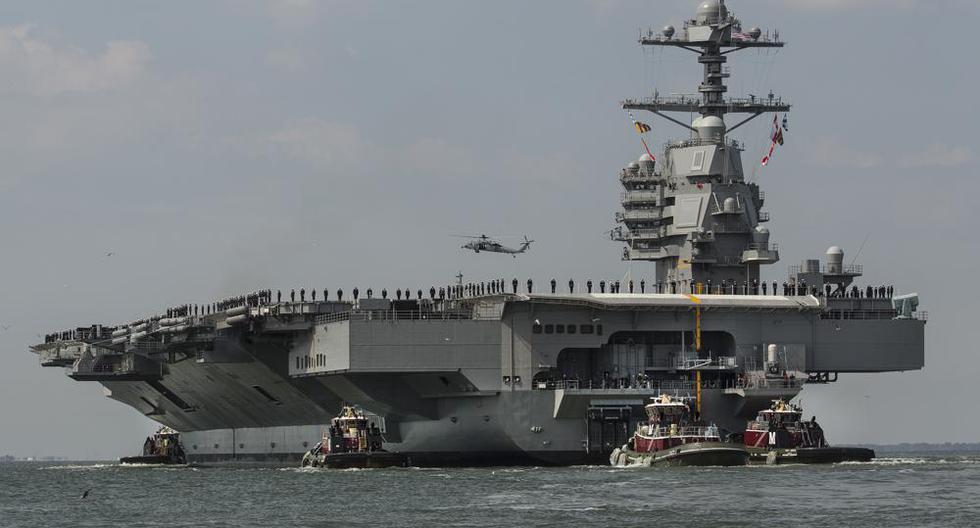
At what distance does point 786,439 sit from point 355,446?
13091 mm

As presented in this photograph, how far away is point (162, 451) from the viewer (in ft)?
258

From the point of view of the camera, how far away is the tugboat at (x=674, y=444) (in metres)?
54.5

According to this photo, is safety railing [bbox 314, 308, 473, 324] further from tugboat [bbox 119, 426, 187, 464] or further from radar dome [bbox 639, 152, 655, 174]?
Answer: tugboat [bbox 119, 426, 187, 464]

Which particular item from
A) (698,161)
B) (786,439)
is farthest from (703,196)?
(786,439)

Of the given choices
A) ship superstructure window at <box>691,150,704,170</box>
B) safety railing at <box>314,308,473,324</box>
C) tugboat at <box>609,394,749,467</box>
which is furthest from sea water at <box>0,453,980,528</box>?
ship superstructure window at <box>691,150,704,170</box>

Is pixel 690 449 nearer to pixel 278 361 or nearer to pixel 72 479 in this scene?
pixel 278 361

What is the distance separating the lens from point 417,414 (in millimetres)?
59750

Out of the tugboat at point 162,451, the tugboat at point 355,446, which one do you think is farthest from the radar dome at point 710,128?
the tugboat at point 162,451

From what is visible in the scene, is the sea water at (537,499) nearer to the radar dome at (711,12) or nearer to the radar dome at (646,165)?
the radar dome at (646,165)

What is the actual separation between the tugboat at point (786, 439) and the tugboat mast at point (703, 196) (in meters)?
7.60

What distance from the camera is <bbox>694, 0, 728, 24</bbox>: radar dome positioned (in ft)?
221

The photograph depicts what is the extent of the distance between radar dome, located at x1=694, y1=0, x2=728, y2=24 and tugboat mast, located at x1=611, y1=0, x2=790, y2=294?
0.12ft

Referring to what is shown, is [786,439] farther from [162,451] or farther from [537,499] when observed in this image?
[162,451]

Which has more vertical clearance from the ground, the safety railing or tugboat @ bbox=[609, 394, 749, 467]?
the safety railing
